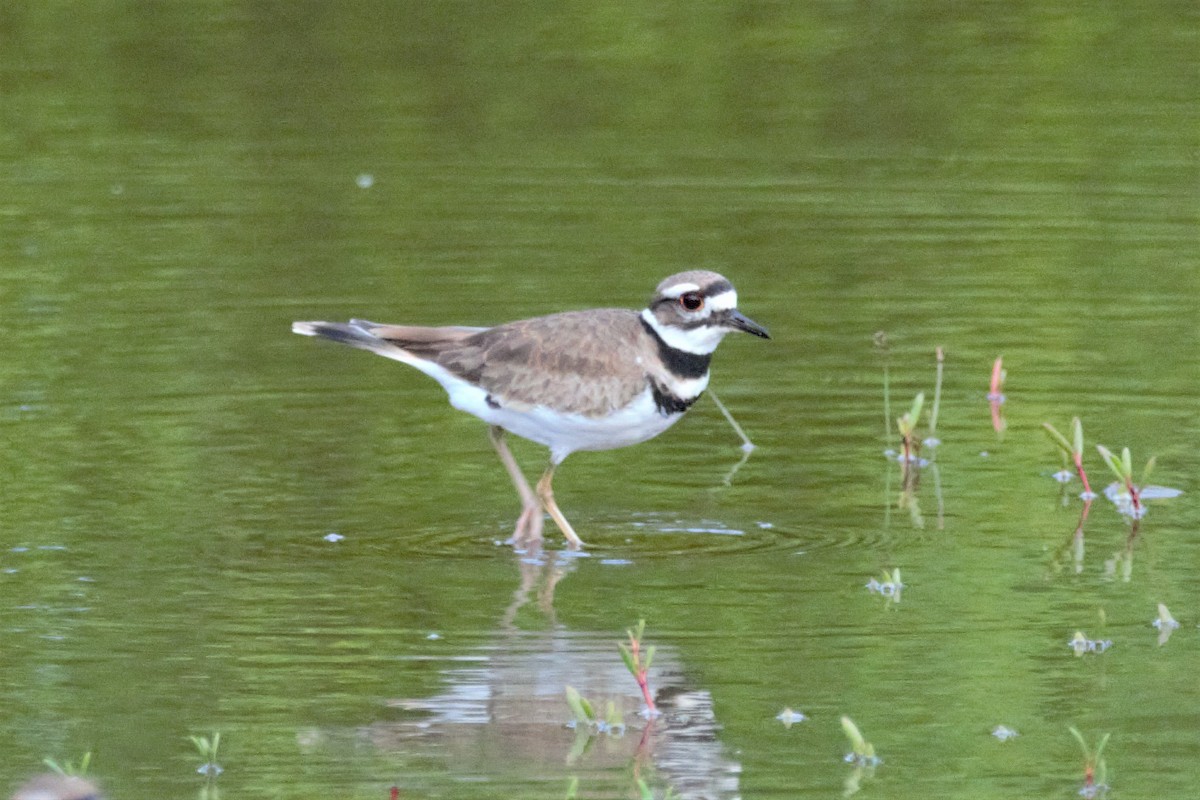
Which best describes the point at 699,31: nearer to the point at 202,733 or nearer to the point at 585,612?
the point at 585,612

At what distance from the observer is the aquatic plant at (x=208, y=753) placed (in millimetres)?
7254

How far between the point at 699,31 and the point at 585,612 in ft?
41.8

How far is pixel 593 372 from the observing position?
32.9ft

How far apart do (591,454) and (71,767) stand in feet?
17.4

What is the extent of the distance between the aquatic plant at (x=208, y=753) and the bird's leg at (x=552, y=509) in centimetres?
273

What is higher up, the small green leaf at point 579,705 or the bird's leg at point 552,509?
the bird's leg at point 552,509

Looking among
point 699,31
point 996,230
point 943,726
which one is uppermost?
point 699,31

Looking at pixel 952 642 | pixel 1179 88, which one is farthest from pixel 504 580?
pixel 1179 88

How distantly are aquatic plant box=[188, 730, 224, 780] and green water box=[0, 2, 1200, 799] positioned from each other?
74 mm

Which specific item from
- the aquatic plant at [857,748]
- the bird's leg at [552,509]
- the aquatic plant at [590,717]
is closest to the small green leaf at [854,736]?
the aquatic plant at [857,748]

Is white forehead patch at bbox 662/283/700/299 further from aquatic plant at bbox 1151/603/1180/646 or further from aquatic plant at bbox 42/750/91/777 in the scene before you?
aquatic plant at bbox 42/750/91/777

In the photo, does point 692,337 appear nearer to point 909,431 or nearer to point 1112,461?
point 909,431

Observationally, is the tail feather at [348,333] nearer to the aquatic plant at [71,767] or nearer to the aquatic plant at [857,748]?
the aquatic plant at [71,767]

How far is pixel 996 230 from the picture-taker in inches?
614
